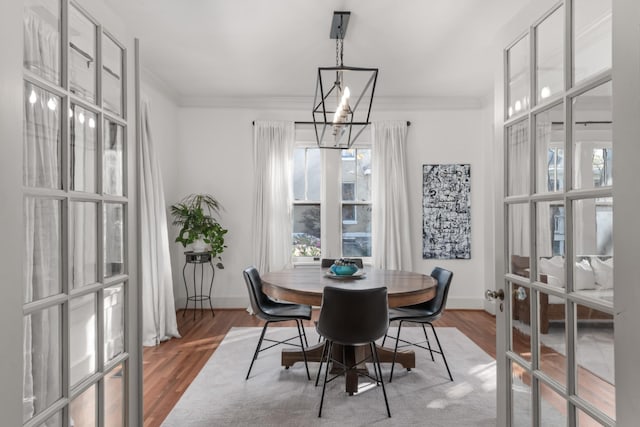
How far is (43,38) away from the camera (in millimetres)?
1063

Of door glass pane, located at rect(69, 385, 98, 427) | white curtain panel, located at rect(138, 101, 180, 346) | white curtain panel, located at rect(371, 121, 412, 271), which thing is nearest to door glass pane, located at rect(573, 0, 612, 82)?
door glass pane, located at rect(69, 385, 98, 427)

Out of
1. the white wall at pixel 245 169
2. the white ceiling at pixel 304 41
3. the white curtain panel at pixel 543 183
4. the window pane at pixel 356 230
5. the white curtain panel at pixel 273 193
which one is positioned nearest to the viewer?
the white curtain panel at pixel 543 183

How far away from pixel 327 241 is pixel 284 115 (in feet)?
6.09

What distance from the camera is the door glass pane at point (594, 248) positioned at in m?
1.01

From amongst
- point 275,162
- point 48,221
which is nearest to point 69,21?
point 48,221

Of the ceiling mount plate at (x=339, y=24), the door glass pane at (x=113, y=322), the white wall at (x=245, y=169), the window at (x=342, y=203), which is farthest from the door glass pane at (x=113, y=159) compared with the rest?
the window at (x=342, y=203)

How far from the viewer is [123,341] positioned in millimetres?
1484

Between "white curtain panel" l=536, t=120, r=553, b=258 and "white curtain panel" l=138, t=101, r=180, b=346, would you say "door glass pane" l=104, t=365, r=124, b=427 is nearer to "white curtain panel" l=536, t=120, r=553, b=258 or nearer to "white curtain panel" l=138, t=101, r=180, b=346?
"white curtain panel" l=536, t=120, r=553, b=258

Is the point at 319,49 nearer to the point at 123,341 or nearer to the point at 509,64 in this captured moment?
the point at 509,64

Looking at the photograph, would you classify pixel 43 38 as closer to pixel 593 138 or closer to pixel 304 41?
pixel 593 138

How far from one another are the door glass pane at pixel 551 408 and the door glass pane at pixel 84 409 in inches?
62.3

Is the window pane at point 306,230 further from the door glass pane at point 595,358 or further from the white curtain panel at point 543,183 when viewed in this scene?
the door glass pane at point 595,358

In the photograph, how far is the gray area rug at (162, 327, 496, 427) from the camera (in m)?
2.30

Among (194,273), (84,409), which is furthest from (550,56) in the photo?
(194,273)
